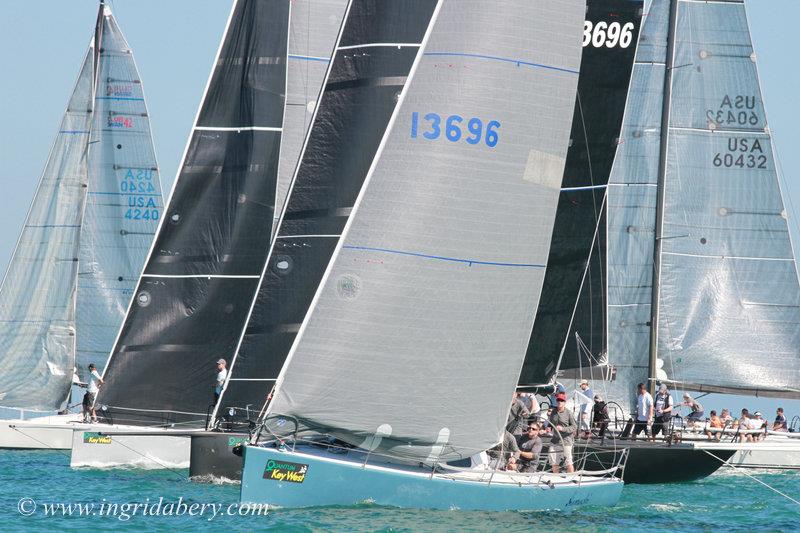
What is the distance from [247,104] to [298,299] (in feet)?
16.4

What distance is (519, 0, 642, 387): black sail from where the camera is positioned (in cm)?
2339

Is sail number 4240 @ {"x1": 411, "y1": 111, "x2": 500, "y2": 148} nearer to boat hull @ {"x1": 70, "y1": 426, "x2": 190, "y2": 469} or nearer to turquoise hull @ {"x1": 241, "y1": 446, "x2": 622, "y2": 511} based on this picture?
turquoise hull @ {"x1": 241, "y1": 446, "x2": 622, "y2": 511}

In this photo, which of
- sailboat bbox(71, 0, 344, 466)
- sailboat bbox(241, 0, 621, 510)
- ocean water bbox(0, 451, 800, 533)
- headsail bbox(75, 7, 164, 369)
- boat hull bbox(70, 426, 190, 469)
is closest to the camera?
ocean water bbox(0, 451, 800, 533)

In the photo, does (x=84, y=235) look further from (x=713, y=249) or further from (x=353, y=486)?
(x=353, y=486)

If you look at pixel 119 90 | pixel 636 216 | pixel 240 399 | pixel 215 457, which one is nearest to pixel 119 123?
pixel 119 90

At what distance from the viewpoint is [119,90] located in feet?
112

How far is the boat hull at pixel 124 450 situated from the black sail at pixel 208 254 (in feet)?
1.60

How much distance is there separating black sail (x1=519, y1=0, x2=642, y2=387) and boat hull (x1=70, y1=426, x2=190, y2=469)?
21.1ft

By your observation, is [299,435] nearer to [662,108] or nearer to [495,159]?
[495,159]

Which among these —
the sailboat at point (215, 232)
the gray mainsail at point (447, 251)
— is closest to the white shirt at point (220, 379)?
the sailboat at point (215, 232)

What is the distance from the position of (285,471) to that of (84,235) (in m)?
17.3

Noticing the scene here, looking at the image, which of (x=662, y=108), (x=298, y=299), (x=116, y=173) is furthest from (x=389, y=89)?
(x=116, y=173)

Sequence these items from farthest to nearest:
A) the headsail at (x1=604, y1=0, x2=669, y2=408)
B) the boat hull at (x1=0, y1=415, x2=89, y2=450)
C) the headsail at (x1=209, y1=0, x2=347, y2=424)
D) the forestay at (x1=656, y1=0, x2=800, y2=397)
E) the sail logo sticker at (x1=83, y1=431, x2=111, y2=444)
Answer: the boat hull at (x1=0, y1=415, x2=89, y2=450) → the headsail at (x1=604, y1=0, x2=669, y2=408) → the forestay at (x1=656, y1=0, x2=800, y2=397) → the headsail at (x1=209, y1=0, x2=347, y2=424) → the sail logo sticker at (x1=83, y1=431, x2=111, y2=444)

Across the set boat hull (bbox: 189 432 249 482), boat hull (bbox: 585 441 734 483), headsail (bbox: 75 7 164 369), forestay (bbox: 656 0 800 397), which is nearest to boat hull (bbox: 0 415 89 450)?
headsail (bbox: 75 7 164 369)
